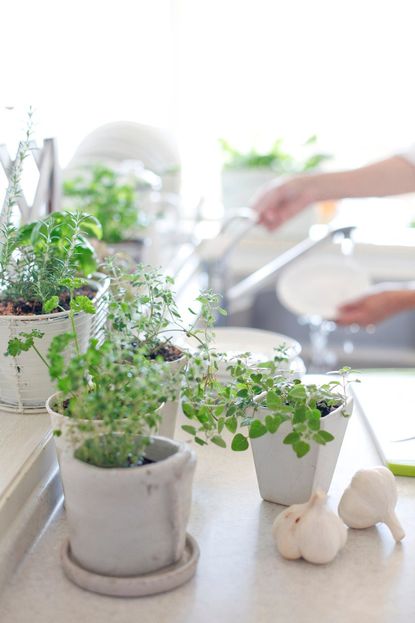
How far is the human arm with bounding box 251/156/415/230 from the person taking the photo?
6.88 ft

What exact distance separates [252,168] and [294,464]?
1879mm

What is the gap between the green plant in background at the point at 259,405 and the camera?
29.2 inches

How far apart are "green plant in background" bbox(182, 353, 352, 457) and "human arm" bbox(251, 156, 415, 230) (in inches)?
51.5

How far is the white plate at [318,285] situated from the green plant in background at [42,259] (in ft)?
4.11

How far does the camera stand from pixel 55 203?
1.27 metres

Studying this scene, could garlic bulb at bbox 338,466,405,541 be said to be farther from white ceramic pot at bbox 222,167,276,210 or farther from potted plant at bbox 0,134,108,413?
white ceramic pot at bbox 222,167,276,210

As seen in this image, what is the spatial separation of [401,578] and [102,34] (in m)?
1.53

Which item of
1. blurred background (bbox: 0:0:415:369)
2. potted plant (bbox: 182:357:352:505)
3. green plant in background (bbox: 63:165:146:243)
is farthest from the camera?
blurred background (bbox: 0:0:415:369)

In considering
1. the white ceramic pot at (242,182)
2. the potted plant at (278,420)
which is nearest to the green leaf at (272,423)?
the potted plant at (278,420)

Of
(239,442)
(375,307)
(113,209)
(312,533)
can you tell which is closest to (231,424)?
(239,442)

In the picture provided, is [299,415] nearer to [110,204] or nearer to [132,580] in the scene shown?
[132,580]

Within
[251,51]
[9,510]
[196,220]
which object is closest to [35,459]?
[9,510]

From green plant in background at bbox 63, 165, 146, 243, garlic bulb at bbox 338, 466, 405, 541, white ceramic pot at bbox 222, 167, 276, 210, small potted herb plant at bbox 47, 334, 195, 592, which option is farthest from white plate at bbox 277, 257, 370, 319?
small potted herb plant at bbox 47, 334, 195, 592

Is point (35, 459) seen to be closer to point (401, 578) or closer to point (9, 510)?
point (9, 510)
